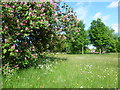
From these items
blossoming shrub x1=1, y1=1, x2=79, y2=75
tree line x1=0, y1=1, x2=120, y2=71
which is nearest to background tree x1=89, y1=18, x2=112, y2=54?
tree line x1=0, y1=1, x2=120, y2=71

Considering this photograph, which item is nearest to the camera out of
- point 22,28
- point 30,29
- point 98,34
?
point 22,28

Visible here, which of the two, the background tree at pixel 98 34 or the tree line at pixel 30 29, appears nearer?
the tree line at pixel 30 29

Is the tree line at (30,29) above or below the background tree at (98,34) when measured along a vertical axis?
below

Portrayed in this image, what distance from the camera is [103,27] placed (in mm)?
51719

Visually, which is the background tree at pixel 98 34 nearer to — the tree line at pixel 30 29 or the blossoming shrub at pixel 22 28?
the tree line at pixel 30 29

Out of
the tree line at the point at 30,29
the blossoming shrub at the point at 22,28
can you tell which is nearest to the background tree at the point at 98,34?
the tree line at the point at 30,29

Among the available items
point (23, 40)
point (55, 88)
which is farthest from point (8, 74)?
point (55, 88)

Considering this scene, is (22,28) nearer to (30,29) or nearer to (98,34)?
(30,29)

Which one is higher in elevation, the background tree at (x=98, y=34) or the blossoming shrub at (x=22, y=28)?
the background tree at (x=98, y=34)

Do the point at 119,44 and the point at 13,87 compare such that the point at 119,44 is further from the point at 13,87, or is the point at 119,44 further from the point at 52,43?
the point at 13,87

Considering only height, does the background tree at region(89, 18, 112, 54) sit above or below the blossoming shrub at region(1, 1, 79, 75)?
above

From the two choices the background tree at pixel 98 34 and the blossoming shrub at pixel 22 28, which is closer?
the blossoming shrub at pixel 22 28

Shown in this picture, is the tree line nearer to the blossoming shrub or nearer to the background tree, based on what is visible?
the blossoming shrub

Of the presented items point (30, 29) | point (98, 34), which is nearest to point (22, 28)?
point (30, 29)
